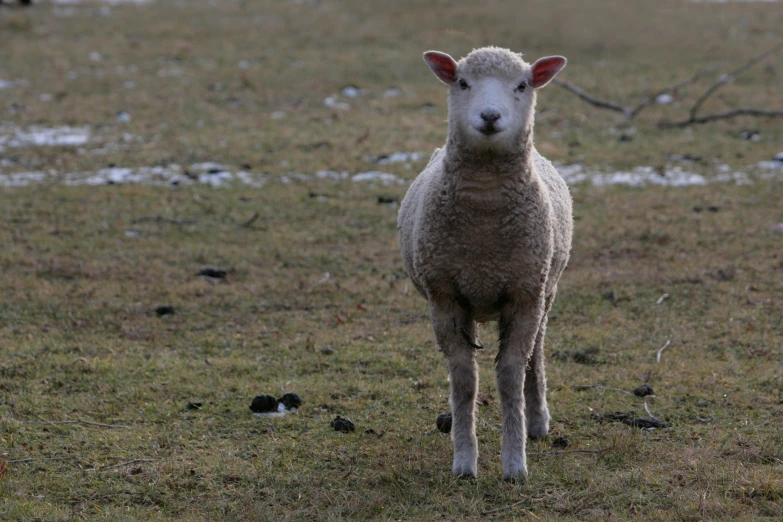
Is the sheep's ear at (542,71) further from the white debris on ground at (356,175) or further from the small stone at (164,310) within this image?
the white debris on ground at (356,175)

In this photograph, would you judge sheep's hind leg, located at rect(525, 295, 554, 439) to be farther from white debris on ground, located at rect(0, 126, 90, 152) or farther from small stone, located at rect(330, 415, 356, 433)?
white debris on ground, located at rect(0, 126, 90, 152)

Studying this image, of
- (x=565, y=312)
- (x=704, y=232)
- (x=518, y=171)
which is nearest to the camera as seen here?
(x=518, y=171)

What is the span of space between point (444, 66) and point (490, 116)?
0.67 m

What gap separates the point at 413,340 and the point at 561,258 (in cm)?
223

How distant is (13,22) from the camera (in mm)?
22156

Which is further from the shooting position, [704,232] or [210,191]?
[210,191]

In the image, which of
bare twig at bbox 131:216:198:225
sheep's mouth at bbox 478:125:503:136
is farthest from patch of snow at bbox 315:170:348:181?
sheep's mouth at bbox 478:125:503:136

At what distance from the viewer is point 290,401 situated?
260 inches

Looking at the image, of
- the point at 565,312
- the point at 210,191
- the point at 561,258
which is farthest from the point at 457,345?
the point at 210,191

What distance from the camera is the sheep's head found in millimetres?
5012

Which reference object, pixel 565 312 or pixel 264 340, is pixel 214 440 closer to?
pixel 264 340

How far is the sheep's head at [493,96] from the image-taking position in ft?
16.4

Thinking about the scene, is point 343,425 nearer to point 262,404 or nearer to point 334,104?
point 262,404

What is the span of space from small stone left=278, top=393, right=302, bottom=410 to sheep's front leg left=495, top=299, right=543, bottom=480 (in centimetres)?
171
